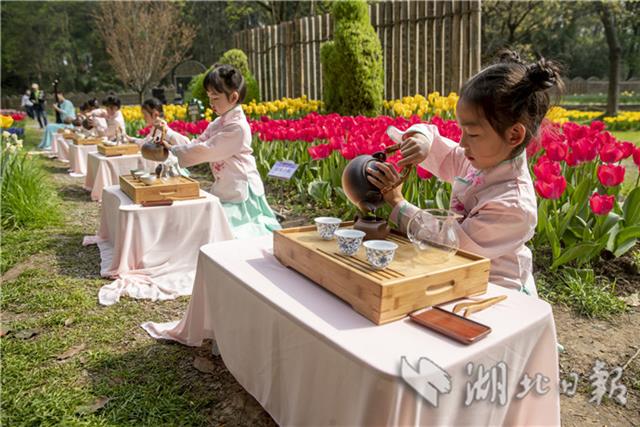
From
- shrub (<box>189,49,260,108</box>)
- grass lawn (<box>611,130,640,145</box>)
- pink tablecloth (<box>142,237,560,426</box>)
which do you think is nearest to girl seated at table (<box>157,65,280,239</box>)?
pink tablecloth (<box>142,237,560,426</box>)

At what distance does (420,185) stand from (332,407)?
2.75m

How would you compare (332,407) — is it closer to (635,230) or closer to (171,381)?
(171,381)

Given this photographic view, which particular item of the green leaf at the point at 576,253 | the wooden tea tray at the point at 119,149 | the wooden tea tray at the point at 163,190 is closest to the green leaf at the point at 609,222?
the green leaf at the point at 576,253

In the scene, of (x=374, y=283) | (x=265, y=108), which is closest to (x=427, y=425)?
(x=374, y=283)

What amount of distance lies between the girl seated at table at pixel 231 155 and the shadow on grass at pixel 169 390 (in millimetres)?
1379

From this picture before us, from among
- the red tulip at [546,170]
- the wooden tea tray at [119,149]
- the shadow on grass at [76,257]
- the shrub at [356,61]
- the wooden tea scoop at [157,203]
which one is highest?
the shrub at [356,61]

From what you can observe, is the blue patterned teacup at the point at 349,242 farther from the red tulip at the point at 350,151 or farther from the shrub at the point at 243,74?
the shrub at the point at 243,74

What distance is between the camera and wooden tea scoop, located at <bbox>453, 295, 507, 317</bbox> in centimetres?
143

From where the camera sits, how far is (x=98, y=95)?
104 feet

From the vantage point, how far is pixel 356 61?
8391 millimetres

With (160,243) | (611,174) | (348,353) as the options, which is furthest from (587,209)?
(160,243)

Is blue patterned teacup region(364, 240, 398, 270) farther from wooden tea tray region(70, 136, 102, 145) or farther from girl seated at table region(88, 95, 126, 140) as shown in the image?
wooden tea tray region(70, 136, 102, 145)

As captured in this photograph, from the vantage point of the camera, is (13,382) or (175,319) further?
(175,319)

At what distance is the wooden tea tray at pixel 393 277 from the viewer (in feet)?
4.48
